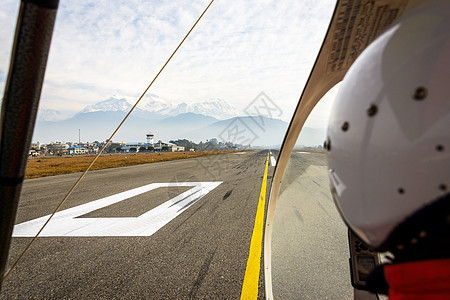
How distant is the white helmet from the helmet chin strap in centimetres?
2

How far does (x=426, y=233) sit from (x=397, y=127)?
271 millimetres

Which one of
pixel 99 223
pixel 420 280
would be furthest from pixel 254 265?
pixel 99 223

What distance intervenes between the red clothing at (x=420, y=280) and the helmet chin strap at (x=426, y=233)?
2 cm

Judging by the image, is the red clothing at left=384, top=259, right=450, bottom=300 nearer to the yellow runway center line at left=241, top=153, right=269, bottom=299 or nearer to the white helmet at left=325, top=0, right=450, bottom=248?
the white helmet at left=325, top=0, right=450, bottom=248

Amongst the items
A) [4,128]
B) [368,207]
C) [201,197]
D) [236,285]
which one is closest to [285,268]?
[236,285]

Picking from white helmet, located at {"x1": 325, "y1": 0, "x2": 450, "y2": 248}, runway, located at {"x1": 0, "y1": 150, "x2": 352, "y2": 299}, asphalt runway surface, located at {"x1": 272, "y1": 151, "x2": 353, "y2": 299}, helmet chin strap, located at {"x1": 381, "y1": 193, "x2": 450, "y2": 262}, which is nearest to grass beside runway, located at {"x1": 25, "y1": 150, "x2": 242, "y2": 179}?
runway, located at {"x1": 0, "y1": 150, "x2": 352, "y2": 299}

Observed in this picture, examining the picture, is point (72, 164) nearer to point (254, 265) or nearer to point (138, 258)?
point (138, 258)

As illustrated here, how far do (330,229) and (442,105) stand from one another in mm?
2808

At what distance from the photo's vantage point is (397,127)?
656mm

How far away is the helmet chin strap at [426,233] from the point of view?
57 cm

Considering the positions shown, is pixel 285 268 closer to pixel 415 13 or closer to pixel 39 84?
pixel 415 13

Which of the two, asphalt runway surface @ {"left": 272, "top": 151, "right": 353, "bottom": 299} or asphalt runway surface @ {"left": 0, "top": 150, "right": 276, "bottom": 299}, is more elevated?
asphalt runway surface @ {"left": 272, "top": 151, "right": 353, "bottom": 299}

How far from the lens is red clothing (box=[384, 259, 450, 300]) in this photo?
0.56 meters

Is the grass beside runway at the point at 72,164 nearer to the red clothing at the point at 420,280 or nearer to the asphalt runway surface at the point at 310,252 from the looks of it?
the asphalt runway surface at the point at 310,252
